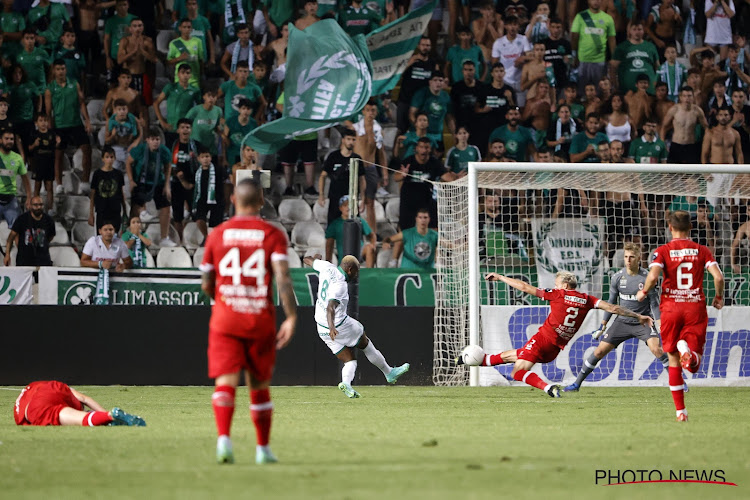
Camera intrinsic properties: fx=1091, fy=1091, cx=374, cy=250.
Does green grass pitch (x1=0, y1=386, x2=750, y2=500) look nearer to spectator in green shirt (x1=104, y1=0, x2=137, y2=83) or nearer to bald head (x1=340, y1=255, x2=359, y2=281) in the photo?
bald head (x1=340, y1=255, x2=359, y2=281)

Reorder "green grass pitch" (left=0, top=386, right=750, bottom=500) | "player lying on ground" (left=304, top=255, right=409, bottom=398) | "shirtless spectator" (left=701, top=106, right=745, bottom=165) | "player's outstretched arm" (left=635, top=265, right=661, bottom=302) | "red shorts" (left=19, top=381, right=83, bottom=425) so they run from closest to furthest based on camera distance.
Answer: "green grass pitch" (left=0, top=386, right=750, bottom=500) < "red shorts" (left=19, top=381, right=83, bottom=425) < "player's outstretched arm" (left=635, top=265, right=661, bottom=302) < "player lying on ground" (left=304, top=255, right=409, bottom=398) < "shirtless spectator" (left=701, top=106, right=745, bottom=165)

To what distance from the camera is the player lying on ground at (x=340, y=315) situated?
13.9 metres

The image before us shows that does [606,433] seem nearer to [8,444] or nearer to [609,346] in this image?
[8,444]

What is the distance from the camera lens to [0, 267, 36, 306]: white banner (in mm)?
16297

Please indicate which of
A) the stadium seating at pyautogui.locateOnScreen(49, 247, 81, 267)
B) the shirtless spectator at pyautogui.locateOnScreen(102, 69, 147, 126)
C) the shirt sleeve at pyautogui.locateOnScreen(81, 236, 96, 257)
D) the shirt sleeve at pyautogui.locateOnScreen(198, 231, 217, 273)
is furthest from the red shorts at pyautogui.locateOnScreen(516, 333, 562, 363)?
the shirtless spectator at pyautogui.locateOnScreen(102, 69, 147, 126)

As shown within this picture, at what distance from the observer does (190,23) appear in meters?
20.5

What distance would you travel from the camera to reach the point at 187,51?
20328 mm

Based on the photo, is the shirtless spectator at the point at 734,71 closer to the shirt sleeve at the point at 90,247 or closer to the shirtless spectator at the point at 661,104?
the shirtless spectator at the point at 661,104

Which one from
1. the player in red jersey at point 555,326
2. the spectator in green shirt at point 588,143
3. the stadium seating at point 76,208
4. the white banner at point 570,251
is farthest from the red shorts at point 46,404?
the spectator in green shirt at point 588,143

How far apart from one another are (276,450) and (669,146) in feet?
50.6

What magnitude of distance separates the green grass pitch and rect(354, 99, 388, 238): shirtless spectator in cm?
771

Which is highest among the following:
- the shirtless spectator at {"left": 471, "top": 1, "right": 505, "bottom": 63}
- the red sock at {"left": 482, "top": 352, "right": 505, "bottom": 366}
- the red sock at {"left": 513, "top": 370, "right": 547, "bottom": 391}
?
the shirtless spectator at {"left": 471, "top": 1, "right": 505, "bottom": 63}

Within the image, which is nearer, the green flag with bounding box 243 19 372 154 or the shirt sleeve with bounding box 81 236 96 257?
the shirt sleeve with bounding box 81 236 96 257

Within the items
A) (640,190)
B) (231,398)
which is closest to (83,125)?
(640,190)
